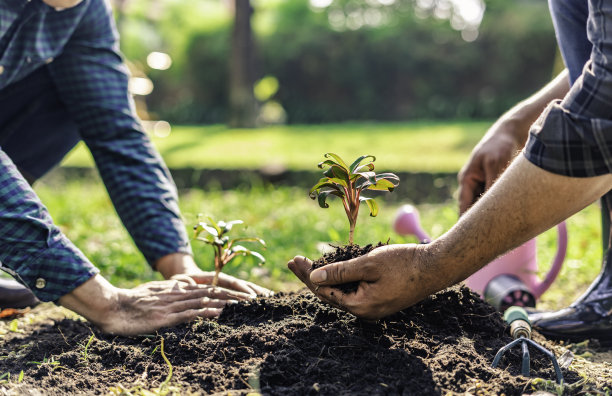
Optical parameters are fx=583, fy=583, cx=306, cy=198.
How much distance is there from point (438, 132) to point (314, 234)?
538cm

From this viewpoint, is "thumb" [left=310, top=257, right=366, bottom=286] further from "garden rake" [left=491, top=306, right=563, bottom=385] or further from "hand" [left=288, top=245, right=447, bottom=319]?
"garden rake" [left=491, top=306, right=563, bottom=385]

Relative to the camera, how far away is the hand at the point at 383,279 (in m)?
1.46

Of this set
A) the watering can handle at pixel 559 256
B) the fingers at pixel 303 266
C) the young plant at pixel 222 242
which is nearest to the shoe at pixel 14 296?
the young plant at pixel 222 242

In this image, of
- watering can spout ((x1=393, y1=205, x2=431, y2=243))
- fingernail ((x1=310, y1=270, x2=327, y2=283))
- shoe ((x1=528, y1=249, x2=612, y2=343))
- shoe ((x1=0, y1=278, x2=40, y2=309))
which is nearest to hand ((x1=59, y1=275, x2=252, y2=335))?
fingernail ((x1=310, y1=270, x2=327, y2=283))

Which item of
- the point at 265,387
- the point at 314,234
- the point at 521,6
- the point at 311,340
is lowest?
the point at 265,387

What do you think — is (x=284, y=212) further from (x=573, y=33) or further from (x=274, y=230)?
(x=573, y=33)

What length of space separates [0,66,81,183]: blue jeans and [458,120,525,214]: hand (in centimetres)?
183

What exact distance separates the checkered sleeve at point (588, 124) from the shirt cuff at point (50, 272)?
1.39 m

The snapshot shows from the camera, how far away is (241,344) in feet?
5.57

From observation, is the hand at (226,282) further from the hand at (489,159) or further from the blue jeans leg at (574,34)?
the blue jeans leg at (574,34)

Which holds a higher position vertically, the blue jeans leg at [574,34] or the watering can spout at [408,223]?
the blue jeans leg at [574,34]

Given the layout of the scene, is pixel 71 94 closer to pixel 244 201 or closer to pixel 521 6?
pixel 244 201

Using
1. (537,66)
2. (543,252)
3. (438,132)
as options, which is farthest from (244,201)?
(537,66)

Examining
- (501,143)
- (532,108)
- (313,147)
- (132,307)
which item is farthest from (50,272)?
(313,147)
